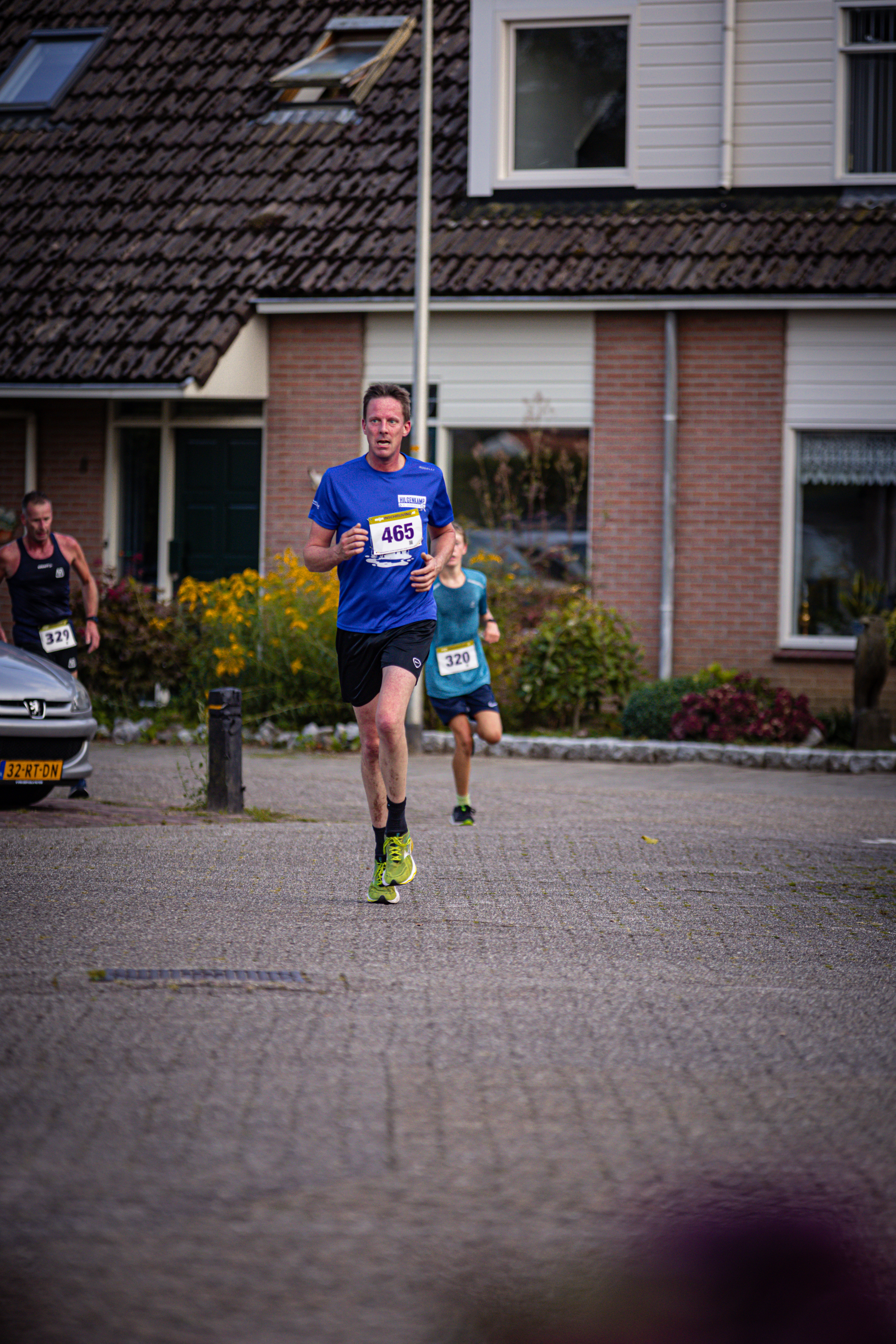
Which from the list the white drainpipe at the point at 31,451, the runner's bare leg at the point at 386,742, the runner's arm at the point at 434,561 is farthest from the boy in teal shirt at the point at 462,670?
the white drainpipe at the point at 31,451

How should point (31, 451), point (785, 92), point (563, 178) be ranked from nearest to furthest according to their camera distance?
point (785, 92)
point (563, 178)
point (31, 451)

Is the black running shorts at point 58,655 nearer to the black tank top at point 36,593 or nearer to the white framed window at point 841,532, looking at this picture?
the black tank top at point 36,593

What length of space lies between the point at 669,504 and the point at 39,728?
26.7ft

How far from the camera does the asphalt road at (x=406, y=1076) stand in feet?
10.7

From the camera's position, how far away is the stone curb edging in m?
13.8

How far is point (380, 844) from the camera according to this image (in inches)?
289

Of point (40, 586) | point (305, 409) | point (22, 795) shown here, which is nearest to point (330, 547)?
point (22, 795)

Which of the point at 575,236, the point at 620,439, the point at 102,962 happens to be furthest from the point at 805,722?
the point at 102,962

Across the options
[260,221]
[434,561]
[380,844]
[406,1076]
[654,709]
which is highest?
[260,221]

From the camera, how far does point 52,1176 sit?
12.1 ft

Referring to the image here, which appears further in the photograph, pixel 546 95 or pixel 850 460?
pixel 546 95

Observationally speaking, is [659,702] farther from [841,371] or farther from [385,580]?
[385,580]

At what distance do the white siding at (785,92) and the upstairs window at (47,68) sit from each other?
8.01 meters

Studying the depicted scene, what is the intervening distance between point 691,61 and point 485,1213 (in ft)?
48.9
